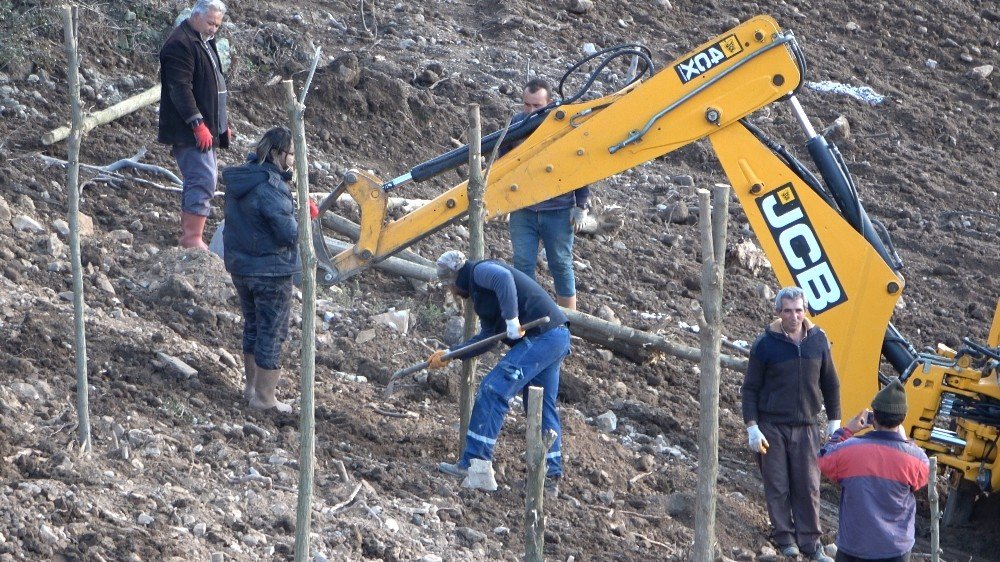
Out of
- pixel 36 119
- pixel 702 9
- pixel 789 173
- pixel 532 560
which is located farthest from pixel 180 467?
pixel 702 9

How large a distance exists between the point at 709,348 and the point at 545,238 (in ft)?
13.3

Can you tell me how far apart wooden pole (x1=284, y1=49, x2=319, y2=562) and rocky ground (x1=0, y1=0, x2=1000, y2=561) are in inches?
34.4

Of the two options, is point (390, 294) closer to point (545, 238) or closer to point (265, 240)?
point (545, 238)

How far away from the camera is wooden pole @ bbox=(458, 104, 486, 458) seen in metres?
6.99

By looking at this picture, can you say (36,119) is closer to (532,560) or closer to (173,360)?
(173,360)

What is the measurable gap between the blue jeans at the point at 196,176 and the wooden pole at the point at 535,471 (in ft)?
16.5

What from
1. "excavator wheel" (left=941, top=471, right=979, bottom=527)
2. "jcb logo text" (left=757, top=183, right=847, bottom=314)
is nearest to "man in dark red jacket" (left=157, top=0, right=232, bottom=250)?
"jcb logo text" (left=757, top=183, right=847, bottom=314)

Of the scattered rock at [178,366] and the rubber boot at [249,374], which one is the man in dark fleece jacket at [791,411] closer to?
the rubber boot at [249,374]

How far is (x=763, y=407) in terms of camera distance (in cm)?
751

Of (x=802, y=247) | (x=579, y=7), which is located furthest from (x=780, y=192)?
(x=579, y=7)

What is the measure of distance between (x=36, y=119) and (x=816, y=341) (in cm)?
700

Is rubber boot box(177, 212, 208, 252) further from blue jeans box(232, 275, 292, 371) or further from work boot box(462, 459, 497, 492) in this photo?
work boot box(462, 459, 497, 492)

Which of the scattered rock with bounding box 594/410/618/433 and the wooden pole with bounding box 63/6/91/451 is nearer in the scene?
the wooden pole with bounding box 63/6/91/451

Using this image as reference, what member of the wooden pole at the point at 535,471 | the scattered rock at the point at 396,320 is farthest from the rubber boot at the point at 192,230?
the wooden pole at the point at 535,471
